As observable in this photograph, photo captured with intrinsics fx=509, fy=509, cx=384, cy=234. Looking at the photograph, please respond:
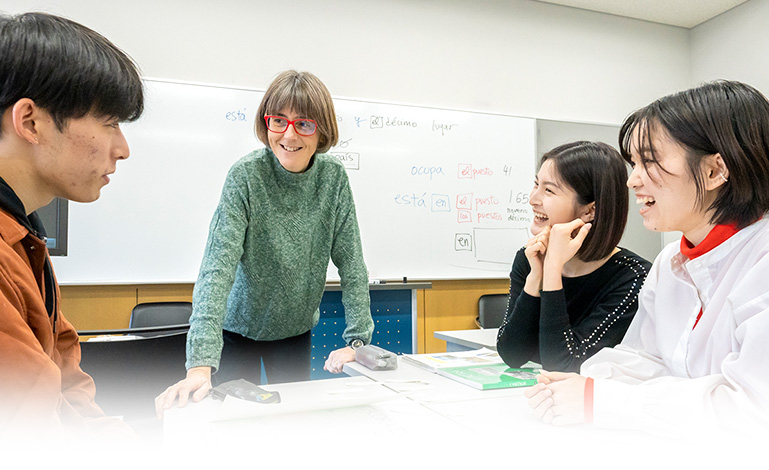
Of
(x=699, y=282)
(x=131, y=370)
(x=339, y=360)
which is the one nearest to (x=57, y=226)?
(x=131, y=370)

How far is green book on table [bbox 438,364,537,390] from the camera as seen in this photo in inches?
46.8

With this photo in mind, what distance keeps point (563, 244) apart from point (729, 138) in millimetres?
500

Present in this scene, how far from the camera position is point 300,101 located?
4.77 feet

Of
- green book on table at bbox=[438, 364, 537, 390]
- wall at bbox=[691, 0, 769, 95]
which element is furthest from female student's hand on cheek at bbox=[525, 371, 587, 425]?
wall at bbox=[691, 0, 769, 95]

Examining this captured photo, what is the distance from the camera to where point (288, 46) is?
3.37 meters

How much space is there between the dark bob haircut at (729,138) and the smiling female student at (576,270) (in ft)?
1.34

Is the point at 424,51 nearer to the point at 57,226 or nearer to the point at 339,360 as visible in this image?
the point at 57,226

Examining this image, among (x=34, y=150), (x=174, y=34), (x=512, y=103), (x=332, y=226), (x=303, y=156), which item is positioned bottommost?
(x=332, y=226)

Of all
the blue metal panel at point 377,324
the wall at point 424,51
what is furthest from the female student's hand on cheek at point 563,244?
the wall at point 424,51

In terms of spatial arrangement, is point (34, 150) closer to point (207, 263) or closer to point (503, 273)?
point (207, 263)

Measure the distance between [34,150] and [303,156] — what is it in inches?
32.8

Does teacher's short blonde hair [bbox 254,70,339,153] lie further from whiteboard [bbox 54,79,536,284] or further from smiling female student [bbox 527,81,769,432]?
whiteboard [bbox 54,79,536,284]

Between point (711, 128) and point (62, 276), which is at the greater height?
point (711, 128)

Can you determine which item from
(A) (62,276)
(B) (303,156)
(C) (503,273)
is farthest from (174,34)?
(C) (503,273)
